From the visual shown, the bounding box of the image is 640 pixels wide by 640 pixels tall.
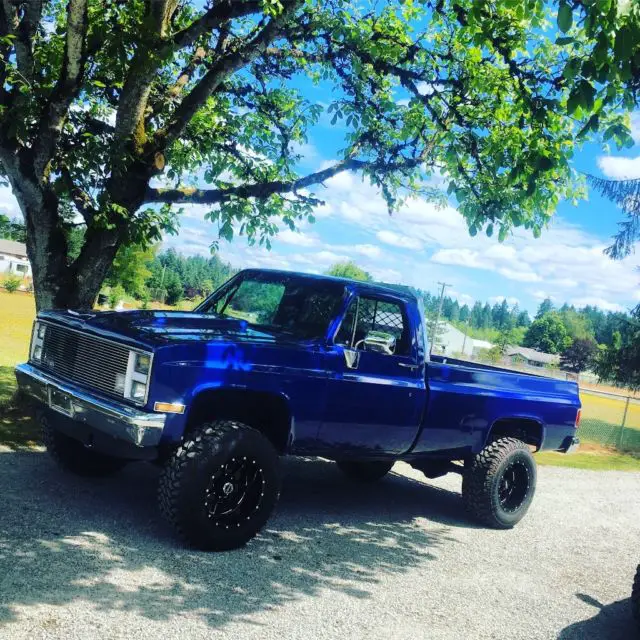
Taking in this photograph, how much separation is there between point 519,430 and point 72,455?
15.4 feet

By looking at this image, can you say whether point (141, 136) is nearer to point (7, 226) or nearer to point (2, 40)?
point (2, 40)

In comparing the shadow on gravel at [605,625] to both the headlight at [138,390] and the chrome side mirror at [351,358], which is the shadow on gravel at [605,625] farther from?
the headlight at [138,390]

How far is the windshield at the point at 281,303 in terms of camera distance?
6.01 meters

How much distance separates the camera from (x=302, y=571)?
196 inches

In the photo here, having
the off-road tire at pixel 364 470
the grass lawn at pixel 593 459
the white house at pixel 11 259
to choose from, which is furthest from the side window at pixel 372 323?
the white house at pixel 11 259

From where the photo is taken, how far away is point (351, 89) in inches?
403

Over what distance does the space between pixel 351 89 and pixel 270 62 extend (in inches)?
53.9

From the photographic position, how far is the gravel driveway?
13.0 feet

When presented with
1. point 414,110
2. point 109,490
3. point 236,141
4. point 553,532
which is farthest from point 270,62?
point 553,532

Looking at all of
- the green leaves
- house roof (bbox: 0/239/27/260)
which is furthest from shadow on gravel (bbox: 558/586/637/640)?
house roof (bbox: 0/239/27/260)

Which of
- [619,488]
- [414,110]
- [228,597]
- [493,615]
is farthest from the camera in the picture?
[619,488]

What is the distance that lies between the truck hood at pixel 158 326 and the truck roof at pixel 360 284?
717 mm

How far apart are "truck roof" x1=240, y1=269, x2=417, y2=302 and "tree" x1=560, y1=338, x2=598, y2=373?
373 feet

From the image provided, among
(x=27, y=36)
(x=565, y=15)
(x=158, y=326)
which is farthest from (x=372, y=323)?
(x=27, y=36)
